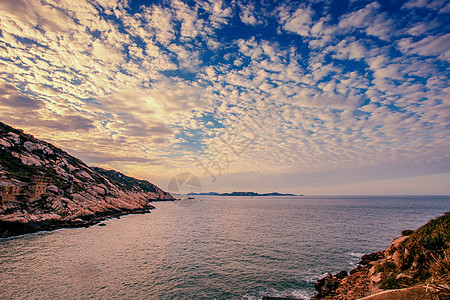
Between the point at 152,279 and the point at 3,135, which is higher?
the point at 3,135

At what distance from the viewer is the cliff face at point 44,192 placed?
53.5m

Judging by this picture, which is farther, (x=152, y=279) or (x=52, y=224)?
(x=52, y=224)

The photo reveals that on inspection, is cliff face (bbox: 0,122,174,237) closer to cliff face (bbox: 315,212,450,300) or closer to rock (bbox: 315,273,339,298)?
rock (bbox: 315,273,339,298)

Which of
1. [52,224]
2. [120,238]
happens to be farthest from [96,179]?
[120,238]

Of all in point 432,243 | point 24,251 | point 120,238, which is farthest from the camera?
point 120,238

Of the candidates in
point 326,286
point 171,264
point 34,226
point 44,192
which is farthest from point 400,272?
point 44,192

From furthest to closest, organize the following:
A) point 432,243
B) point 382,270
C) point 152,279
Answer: point 152,279 < point 382,270 < point 432,243

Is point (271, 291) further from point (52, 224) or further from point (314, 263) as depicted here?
point (52, 224)

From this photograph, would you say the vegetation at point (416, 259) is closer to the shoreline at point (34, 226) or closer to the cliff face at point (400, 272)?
the cliff face at point (400, 272)

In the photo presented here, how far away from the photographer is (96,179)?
328 ft

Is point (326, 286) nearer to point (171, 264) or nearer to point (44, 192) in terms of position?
point (171, 264)

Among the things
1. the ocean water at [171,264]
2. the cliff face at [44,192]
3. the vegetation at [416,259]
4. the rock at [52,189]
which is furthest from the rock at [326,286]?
the rock at [52,189]

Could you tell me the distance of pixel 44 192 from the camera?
2547 inches

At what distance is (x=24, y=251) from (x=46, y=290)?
21.0 metres
